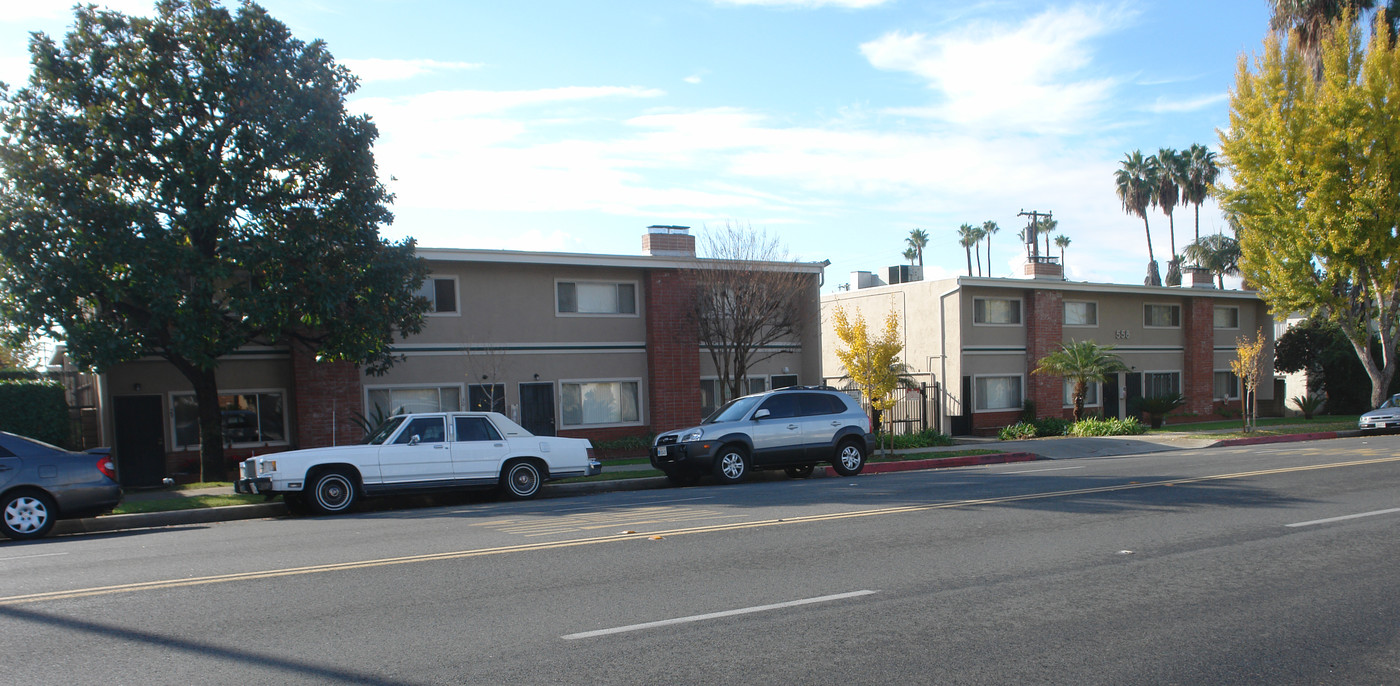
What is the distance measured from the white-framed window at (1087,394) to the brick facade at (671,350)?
1607 centimetres

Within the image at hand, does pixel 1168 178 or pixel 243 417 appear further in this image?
pixel 1168 178

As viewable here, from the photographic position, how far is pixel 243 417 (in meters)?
21.3

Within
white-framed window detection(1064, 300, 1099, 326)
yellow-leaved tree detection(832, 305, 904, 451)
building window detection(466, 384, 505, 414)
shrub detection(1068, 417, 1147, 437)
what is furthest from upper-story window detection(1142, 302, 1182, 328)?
building window detection(466, 384, 505, 414)

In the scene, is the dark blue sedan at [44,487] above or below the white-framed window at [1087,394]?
above

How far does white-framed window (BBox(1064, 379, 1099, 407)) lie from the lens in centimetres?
3391

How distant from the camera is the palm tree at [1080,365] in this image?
2939cm

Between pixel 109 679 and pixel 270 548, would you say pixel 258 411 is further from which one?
pixel 109 679

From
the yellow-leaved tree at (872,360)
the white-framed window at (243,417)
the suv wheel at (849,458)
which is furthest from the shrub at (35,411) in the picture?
the yellow-leaved tree at (872,360)

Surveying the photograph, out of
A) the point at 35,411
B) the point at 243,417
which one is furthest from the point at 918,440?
the point at 35,411

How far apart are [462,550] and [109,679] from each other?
4323 mm

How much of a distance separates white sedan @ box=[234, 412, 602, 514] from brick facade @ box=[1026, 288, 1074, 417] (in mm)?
21276

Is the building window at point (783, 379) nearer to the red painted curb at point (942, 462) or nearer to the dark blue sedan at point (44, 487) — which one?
the red painted curb at point (942, 462)

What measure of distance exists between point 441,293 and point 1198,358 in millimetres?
29621

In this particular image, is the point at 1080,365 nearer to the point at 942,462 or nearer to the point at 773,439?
the point at 942,462
